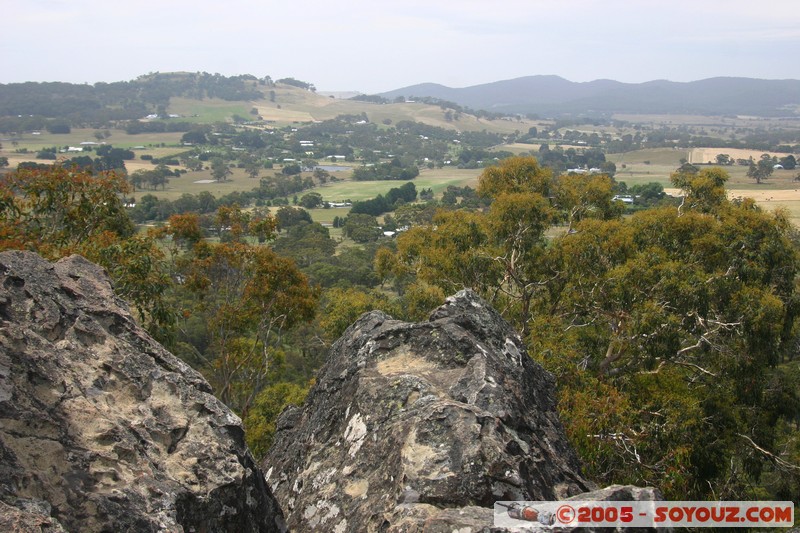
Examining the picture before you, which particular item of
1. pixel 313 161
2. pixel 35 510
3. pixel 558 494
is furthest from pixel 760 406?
pixel 313 161

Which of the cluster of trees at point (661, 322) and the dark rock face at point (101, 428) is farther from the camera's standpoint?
the cluster of trees at point (661, 322)

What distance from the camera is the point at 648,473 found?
12.1 meters

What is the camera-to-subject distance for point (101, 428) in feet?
20.8

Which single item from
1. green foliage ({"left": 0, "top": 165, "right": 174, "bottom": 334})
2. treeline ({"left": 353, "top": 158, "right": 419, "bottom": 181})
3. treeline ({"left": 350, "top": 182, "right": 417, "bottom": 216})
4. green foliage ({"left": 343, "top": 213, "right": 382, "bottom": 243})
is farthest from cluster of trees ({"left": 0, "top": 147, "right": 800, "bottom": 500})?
treeline ({"left": 353, "top": 158, "right": 419, "bottom": 181})

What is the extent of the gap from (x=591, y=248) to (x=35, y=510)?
588 inches

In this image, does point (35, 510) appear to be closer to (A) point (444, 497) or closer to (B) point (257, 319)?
(A) point (444, 497)

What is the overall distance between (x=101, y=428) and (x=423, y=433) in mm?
3286

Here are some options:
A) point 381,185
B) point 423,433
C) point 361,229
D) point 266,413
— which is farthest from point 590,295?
point 381,185

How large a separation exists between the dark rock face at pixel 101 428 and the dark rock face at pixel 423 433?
1.06 meters

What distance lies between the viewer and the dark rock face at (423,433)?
6.48 meters

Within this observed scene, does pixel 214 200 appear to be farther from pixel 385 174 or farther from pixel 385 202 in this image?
pixel 385 174

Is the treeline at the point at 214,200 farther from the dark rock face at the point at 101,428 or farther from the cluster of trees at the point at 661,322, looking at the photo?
the dark rock face at the point at 101,428

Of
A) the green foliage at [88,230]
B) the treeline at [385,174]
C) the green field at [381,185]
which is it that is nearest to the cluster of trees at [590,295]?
the green foliage at [88,230]

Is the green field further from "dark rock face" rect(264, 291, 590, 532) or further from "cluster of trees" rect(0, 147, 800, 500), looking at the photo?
"dark rock face" rect(264, 291, 590, 532)
